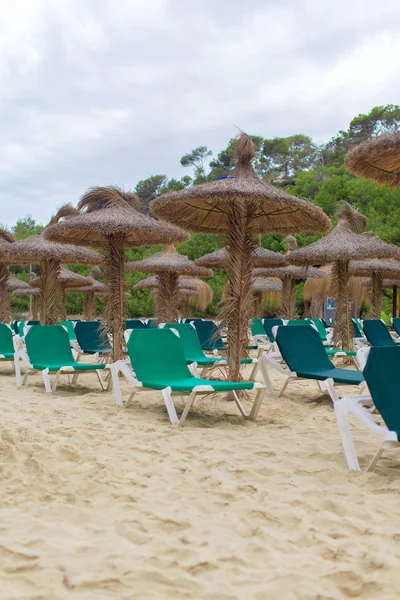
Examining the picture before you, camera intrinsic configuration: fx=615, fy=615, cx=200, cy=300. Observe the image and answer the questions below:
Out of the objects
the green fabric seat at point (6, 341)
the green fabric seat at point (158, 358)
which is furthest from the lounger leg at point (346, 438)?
the green fabric seat at point (6, 341)

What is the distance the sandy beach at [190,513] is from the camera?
2150 mm

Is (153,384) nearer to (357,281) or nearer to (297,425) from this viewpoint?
(297,425)

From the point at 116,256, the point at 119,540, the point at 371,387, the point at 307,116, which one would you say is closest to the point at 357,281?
the point at 116,256

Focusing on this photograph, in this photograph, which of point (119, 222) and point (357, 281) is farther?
point (357, 281)

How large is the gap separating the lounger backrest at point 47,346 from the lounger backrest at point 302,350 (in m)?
2.45

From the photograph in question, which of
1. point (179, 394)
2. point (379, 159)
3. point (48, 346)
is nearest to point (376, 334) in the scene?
point (379, 159)

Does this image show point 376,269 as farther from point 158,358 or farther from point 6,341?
point 158,358

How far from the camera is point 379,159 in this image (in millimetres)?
5266

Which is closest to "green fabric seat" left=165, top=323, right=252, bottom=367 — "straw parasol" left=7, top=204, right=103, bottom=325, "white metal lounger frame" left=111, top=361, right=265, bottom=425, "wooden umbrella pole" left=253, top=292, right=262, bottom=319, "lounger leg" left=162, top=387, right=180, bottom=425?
"white metal lounger frame" left=111, top=361, right=265, bottom=425

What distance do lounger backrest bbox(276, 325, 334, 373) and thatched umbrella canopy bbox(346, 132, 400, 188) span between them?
1.67 m

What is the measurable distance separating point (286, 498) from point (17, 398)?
3690mm

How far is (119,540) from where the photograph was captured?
2.50 m

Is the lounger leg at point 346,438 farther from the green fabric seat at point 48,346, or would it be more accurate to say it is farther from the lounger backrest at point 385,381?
the green fabric seat at point 48,346

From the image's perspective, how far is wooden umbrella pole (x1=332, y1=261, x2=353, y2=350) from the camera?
10609mm
